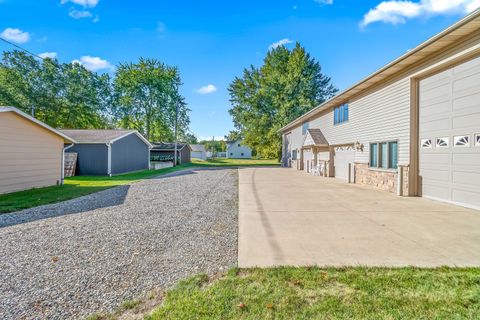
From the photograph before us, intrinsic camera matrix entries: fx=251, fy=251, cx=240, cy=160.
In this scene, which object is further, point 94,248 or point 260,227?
point 260,227

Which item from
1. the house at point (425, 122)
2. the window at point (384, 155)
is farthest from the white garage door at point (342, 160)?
the window at point (384, 155)

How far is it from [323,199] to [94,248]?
21.6 ft

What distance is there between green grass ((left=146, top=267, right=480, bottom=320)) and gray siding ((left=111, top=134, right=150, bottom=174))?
1830 cm

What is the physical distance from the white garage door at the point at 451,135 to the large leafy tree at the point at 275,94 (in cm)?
2227

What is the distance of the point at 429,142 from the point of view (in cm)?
806

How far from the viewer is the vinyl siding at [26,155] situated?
9461 mm

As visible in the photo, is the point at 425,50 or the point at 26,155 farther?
the point at 26,155

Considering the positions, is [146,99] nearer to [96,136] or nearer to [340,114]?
[96,136]

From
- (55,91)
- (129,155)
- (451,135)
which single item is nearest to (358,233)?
(451,135)

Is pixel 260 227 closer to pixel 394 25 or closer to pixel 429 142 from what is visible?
pixel 429 142

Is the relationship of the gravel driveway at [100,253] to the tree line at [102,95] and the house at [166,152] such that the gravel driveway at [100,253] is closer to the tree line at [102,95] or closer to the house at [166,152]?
the house at [166,152]

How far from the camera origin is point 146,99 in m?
36.1

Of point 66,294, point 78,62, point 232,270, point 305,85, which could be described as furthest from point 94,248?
point 78,62

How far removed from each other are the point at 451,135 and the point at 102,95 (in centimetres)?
4039
